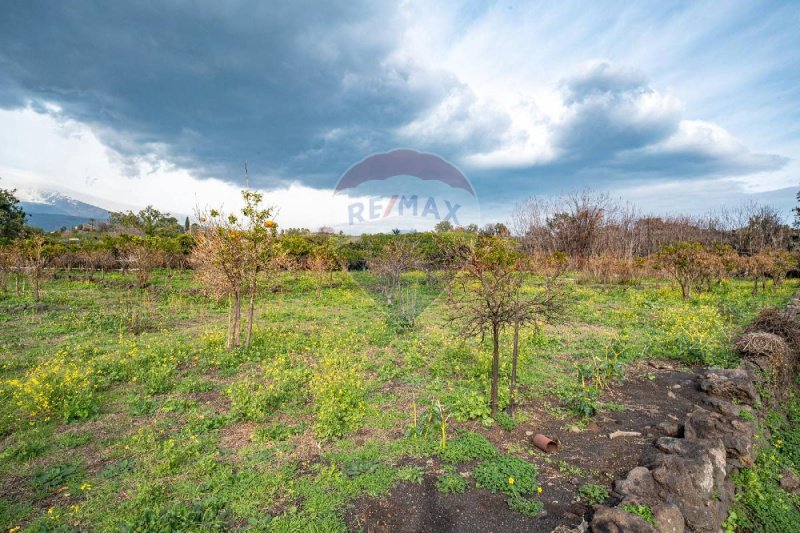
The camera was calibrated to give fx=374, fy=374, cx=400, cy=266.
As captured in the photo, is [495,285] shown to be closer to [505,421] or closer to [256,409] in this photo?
[505,421]

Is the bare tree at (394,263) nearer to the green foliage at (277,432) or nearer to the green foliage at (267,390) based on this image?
the green foliage at (267,390)

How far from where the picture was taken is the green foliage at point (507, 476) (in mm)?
4457

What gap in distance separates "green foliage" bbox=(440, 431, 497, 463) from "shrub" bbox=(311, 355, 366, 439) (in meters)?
1.58

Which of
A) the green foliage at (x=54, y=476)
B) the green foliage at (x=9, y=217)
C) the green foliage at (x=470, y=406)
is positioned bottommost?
the green foliage at (x=54, y=476)

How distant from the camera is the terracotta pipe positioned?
5.27 meters

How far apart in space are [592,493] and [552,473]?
0.53 metres

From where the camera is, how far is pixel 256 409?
6.34 metres

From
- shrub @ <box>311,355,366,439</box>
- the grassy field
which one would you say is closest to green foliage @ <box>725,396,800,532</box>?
the grassy field

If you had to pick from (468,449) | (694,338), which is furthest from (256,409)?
(694,338)

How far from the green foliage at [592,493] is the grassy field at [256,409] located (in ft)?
1.91

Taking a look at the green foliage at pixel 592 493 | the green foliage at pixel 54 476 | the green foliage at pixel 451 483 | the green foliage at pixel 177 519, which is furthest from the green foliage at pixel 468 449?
the green foliage at pixel 54 476

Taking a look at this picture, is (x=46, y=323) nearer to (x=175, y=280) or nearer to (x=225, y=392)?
(x=225, y=392)

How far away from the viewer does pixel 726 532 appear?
14.6 ft

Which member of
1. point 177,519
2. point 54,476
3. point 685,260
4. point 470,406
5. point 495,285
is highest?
point 685,260
